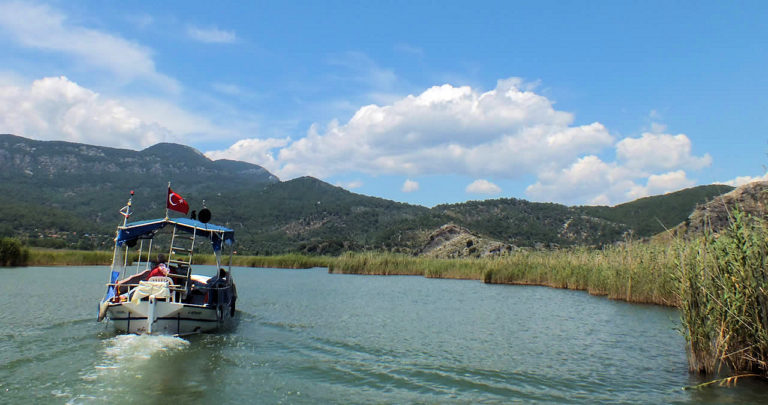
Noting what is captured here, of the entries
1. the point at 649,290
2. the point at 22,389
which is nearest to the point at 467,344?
the point at 22,389

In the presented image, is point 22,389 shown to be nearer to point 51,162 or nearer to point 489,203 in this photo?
point 489,203

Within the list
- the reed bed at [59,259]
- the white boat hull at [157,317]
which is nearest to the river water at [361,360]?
the white boat hull at [157,317]

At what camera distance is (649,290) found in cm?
2473

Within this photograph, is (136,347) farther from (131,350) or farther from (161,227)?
(161,227)

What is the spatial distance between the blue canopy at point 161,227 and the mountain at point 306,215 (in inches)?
2805

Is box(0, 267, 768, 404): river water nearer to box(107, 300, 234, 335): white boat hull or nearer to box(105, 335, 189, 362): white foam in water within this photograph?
box(105, 335, 189, 362): white foam in water

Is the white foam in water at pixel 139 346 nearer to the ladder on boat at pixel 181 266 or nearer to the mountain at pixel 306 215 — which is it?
the ladder on boat at pixel 181 266

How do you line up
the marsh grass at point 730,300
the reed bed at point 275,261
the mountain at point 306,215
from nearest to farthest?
the marsh grass at point 730,300
the reed bed at point 275,261
the mountain at point 306,215

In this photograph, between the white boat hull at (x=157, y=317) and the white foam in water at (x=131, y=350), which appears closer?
the white foam in water at (x=131, y=350)

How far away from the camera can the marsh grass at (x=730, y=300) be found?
32.4 feet

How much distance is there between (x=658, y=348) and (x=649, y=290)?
11.1m

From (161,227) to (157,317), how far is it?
13.1ft

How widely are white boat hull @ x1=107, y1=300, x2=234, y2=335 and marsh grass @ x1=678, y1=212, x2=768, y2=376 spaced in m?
13.2

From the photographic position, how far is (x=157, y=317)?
47.8ft
